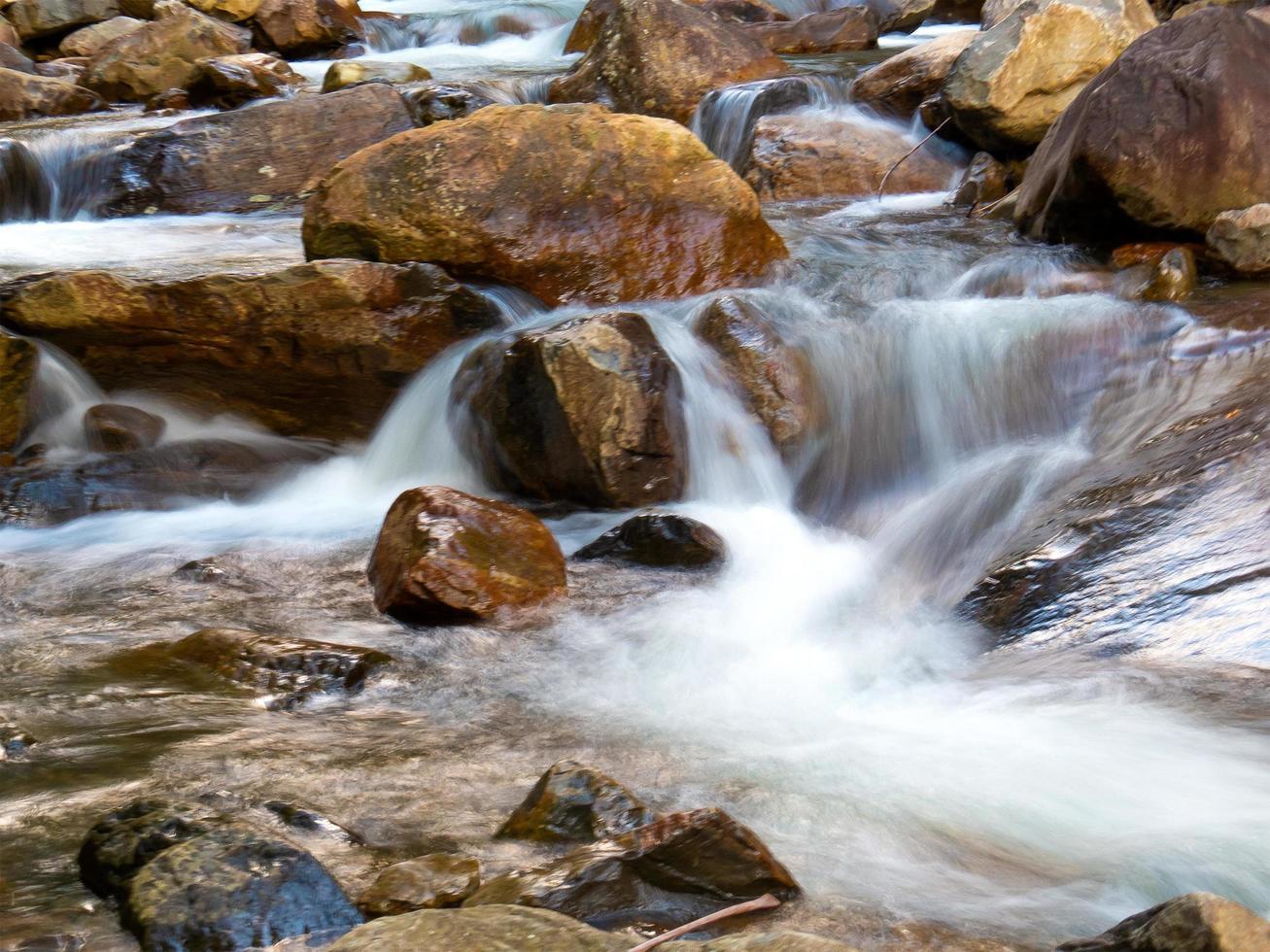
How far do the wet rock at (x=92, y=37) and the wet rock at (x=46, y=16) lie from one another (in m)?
0.24

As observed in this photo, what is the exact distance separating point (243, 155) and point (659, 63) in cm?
329

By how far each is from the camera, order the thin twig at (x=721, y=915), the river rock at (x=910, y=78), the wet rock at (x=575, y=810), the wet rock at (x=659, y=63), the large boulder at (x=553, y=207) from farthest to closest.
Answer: the wet rock at (x=659, y=63) → the river rock at (x=910, y=78) → the large boulder at (x=553, y=207) → the wet rock at (x=575, y=810) → the thin twig at (x=721, y=915)

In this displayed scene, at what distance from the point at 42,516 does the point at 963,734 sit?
379 cm

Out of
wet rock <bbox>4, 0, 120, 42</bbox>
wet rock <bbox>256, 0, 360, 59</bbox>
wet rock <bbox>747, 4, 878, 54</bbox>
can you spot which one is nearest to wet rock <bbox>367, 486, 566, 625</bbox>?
wet rock <bbox>747, 4, 878, 54</bbox>

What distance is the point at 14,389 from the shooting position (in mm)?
5523

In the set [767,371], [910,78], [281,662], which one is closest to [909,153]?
[910,78]

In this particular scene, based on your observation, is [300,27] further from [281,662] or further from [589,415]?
[281,662]

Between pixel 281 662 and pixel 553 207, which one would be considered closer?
pixel 281 662

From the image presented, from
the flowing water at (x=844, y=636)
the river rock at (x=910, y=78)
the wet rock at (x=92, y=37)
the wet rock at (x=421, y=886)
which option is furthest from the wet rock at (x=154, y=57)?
the wet rock at (x=421, y=886)

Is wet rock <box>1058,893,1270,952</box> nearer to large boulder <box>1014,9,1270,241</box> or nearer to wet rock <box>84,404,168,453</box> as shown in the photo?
wet rock <box>84,404,168,453</box>

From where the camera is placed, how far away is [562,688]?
12.5ft

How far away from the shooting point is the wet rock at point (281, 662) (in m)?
3.61

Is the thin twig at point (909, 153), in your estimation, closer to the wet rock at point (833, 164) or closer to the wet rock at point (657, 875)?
the wet rock at point (833, 164)

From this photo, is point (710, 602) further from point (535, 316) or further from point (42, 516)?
point (42, 516)
